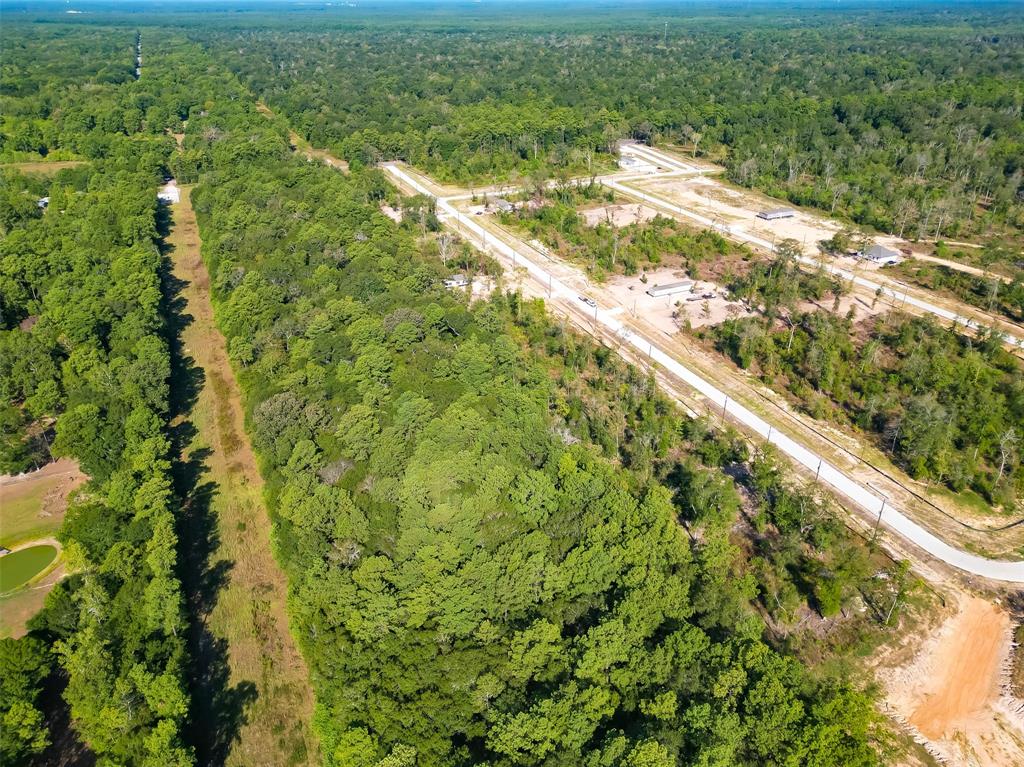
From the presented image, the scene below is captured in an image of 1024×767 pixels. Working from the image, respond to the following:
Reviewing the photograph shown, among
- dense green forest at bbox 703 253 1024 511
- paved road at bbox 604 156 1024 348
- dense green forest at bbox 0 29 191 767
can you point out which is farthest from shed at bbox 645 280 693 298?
dense green forest at bbox 0 29 191 767

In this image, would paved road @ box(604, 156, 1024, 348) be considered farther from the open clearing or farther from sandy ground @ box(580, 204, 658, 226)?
the open clearing

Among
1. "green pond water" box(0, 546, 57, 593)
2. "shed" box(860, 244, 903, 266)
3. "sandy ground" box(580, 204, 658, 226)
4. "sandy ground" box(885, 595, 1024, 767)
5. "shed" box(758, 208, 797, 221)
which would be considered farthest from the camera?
"shed" box(758, 208, 797, 221)

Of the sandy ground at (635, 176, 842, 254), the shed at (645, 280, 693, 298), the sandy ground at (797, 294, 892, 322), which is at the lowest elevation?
the sandy ground at (797, 294, 892, 322)

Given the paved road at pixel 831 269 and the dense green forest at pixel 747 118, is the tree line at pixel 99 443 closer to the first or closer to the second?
the dense green forest at pixel 747 118

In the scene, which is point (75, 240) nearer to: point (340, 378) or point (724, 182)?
point (340, 378)

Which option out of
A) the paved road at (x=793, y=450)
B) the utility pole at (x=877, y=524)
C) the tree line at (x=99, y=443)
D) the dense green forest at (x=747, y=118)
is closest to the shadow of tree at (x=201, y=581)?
the tree line at (x=99, y=443)

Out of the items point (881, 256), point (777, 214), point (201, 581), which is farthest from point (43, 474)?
point (777, 214)
